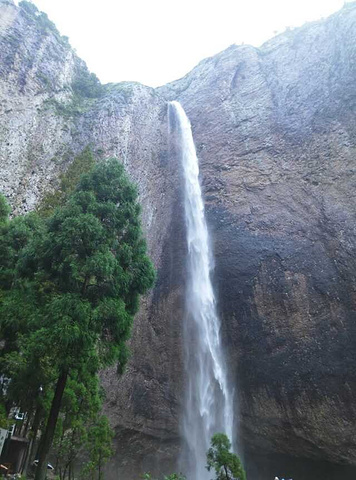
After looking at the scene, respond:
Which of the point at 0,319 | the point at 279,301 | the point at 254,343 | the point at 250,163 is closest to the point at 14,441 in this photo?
the point at 0,319

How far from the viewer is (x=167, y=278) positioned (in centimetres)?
2425

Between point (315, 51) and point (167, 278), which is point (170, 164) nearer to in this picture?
point (167, 278)

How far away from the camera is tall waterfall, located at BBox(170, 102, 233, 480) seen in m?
19.6

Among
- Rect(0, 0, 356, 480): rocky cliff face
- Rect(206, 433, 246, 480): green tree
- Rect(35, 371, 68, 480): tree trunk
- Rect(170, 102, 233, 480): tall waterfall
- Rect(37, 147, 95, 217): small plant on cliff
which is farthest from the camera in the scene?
Rect(37, 147, 95, 217): small plant on cliff

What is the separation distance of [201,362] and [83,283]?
520 inches

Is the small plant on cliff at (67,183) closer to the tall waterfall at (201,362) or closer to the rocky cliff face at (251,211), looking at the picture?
the rocky cliff face at (251,211)

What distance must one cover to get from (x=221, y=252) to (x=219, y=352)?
6157 mm

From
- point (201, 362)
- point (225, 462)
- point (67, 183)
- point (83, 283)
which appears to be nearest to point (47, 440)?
point (83, 283)

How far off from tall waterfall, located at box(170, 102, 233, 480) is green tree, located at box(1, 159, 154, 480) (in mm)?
10770

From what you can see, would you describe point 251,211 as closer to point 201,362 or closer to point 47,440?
point 201,362

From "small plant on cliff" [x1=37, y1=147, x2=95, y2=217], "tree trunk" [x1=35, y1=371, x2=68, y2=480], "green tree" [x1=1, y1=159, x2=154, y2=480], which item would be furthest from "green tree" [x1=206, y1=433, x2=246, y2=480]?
"small plant on cliff" [x1=37, y1=147, x2=95, y2=217]

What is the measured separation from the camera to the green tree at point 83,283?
8.98 meters

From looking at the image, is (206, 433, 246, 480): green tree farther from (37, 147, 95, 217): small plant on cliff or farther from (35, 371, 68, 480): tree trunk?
(37, 147, 95, 217): small plant on cliff

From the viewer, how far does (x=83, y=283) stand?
1003 centimetres
